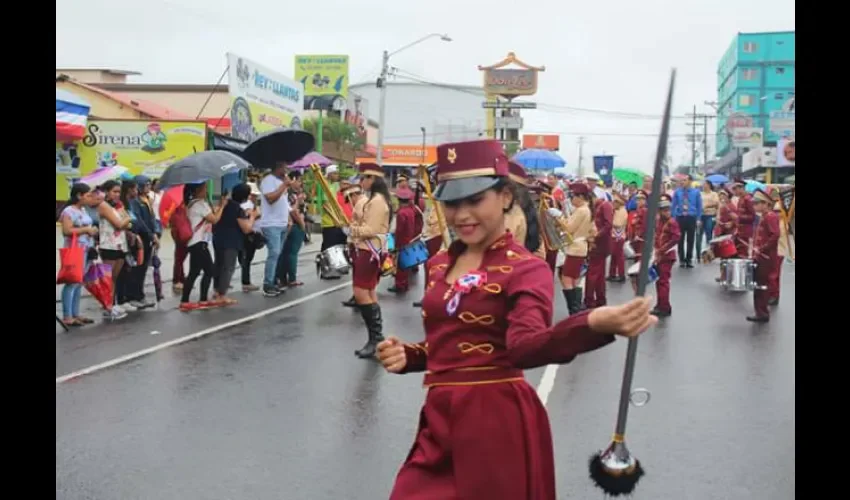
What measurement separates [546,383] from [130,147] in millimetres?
19351

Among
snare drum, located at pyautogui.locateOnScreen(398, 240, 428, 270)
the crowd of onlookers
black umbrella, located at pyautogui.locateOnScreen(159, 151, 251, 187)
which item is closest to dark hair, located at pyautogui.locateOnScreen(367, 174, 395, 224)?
snare drum, located at pyautogui.locateOnScreen(398, 240, 428, 270)

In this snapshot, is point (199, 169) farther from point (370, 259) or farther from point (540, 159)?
point (540, 159)

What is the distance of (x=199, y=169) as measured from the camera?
42.8ft

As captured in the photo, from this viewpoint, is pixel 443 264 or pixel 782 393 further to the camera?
pixel 782 393

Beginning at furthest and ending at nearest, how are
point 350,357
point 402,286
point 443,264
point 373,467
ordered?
1. point 402,286
2. point 350,357
3. point 373,467
4. point 443,264

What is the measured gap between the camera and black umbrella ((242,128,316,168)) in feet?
45.9

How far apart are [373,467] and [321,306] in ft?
25.9

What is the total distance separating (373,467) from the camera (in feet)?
19.7

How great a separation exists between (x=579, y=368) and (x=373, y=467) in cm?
376
